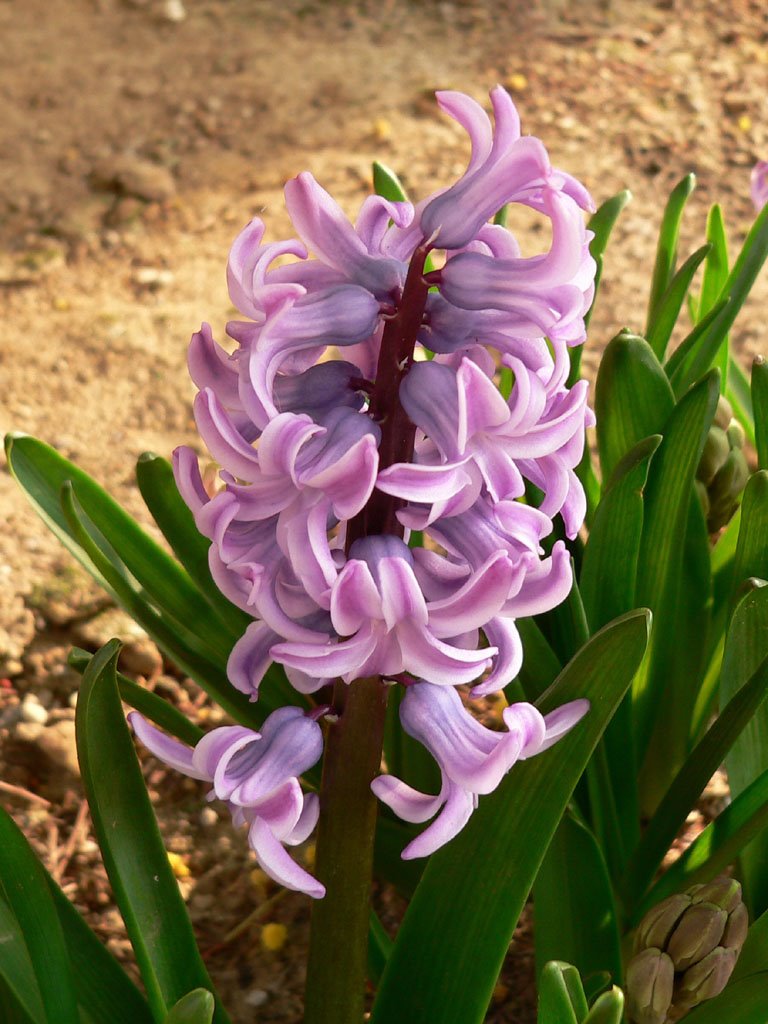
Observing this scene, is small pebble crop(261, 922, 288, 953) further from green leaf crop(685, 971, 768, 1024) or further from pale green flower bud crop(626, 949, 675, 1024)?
green leaf crop(685, 971, 768, 1024)

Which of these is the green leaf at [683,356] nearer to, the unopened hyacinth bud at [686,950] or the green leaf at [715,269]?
the green leaf at [715,269]

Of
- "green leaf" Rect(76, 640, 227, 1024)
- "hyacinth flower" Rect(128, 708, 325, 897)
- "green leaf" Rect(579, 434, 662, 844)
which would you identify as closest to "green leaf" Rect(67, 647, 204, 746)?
"green leaf" Rect(76, 640, 227, 1024)

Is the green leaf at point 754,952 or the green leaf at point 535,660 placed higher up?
the green leaf at point 535,660

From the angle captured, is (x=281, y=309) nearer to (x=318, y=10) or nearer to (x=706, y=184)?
(x=706, y=184)

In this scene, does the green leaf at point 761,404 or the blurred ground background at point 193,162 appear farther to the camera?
the blurred ground background at point 193,162

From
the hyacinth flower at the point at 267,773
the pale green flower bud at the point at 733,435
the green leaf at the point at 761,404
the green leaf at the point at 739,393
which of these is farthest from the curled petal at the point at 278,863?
the green leaf at the point at 739,393

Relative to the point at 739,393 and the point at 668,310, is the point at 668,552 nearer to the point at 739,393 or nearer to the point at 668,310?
the point at 668,310
